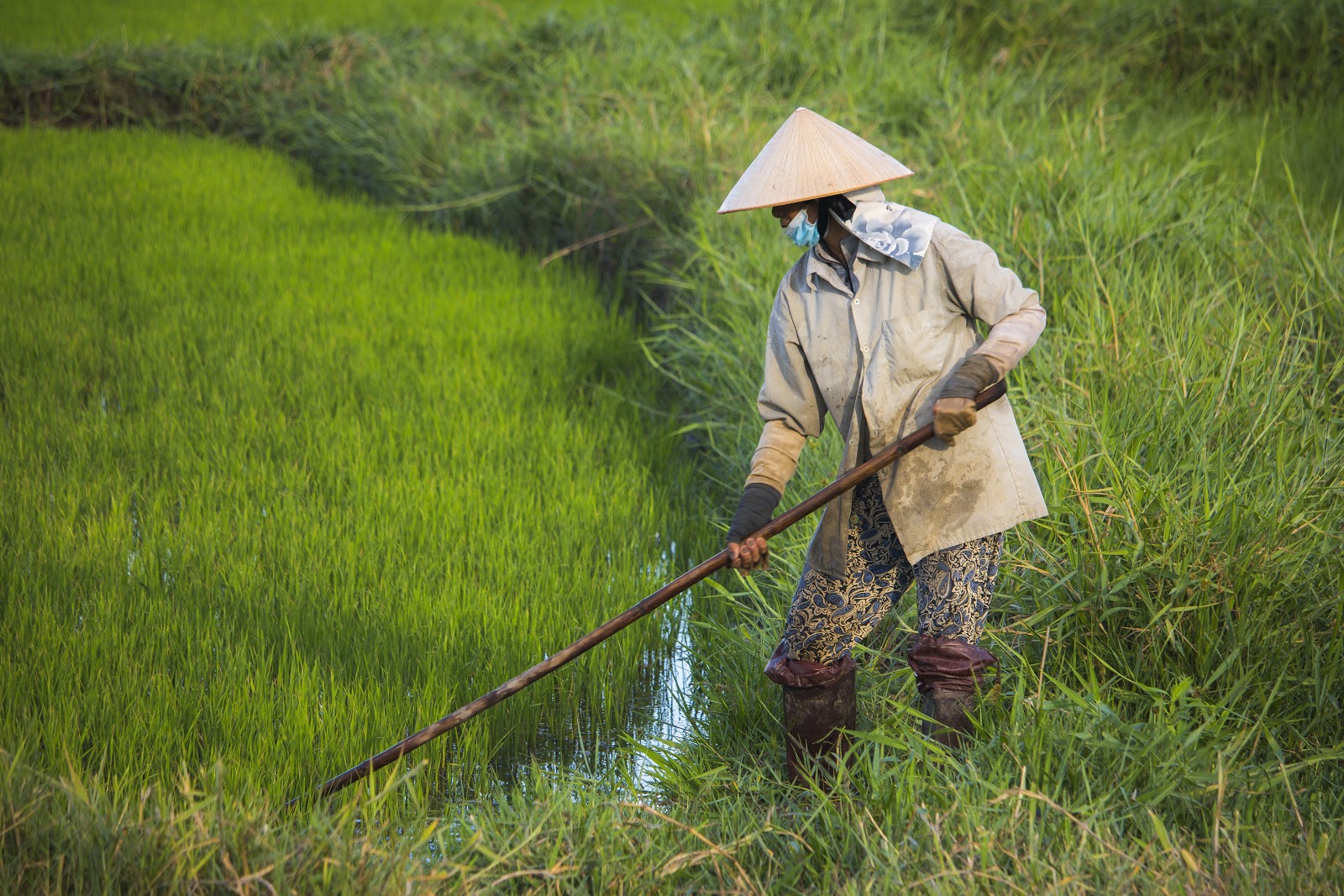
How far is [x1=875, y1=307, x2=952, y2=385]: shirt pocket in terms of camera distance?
7.07ft

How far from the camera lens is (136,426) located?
3.98m

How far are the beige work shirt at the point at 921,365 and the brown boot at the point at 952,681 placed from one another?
186mm

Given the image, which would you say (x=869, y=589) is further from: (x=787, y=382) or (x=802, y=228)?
(x=802, y=228)

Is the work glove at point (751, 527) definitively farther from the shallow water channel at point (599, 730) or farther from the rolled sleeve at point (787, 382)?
the shallow water channel at point (599, 730)

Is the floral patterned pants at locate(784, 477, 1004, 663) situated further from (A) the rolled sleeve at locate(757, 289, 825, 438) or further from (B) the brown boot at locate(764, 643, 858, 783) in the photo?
(A) the rolled sleeve at locate(757, 289, 825, 438)

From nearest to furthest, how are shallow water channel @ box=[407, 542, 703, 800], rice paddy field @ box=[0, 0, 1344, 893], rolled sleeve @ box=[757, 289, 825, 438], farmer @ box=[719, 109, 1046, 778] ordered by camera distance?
rice paddy field @ box=[0, 0, 1344, 893] < farmer @ box=[719, 109, 1046, 778] < rolled sleeve @ box=[757, 289, 825, 438] < shallow water channel @ box=[407, 542, 703, 800]

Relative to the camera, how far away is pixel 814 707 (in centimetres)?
234

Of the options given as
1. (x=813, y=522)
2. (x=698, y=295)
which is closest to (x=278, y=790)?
(x=813, y=522)

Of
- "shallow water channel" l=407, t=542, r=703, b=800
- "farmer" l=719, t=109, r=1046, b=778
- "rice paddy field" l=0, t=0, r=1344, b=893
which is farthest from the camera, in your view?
"shallow water channel" l=407, t=542, r=703, b=800

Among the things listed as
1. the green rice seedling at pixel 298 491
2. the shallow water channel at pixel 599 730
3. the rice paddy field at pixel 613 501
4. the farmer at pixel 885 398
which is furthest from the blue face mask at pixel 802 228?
the green rice seedling at pixel 298 491

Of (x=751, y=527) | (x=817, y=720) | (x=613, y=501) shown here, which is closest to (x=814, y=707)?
(x=817, y=720)

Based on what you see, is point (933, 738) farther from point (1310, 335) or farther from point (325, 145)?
point (325, 145)

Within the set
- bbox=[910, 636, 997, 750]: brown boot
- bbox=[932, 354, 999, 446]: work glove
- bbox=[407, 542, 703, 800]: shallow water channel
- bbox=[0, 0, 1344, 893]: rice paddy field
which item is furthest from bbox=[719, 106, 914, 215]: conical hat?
bbox=[407, 542, 703, 800]: shallow water channel

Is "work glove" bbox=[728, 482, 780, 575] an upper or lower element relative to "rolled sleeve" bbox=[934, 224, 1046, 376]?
lower
